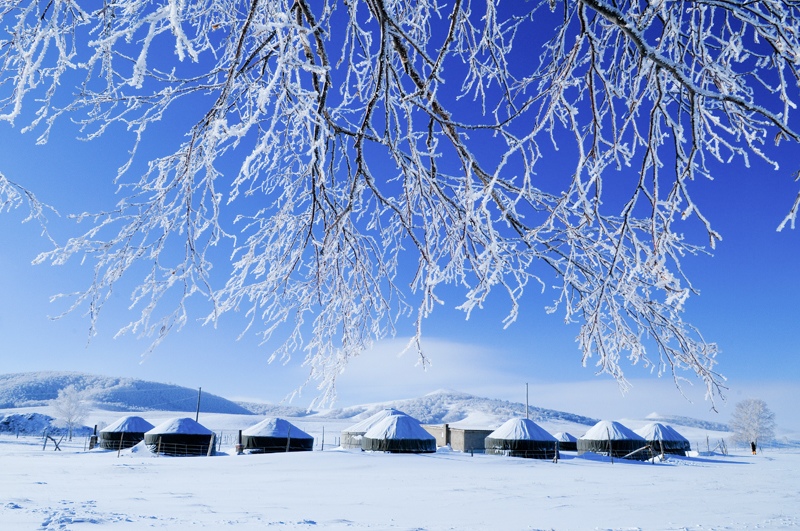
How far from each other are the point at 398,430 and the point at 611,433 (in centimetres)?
1357

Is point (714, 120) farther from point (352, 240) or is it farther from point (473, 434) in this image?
point (473, 434)

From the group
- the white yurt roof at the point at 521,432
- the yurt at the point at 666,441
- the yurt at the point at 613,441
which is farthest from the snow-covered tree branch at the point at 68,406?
the yurt at the point at 666,441

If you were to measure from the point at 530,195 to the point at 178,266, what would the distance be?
5.35ft

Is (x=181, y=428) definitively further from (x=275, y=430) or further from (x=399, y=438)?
(x=399, y=438)

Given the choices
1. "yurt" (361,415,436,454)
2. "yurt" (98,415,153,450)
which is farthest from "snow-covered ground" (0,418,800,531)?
"yurt" (98,415,153,450)

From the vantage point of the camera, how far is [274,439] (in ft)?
93.5

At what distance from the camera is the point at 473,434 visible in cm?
3688

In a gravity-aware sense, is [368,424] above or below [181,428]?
above

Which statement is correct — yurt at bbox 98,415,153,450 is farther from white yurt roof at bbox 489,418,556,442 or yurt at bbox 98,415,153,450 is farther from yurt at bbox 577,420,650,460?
yurt at bbox 577,420,650,460

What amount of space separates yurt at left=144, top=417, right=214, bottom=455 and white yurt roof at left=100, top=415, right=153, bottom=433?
4440 mm

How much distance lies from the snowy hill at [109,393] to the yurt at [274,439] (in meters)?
82.4

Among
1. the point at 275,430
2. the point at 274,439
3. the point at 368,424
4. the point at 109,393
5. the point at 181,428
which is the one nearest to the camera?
the point at 181,428

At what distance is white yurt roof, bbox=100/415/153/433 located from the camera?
31438mm

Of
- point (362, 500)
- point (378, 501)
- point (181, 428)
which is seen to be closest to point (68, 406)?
point (181, 428)
